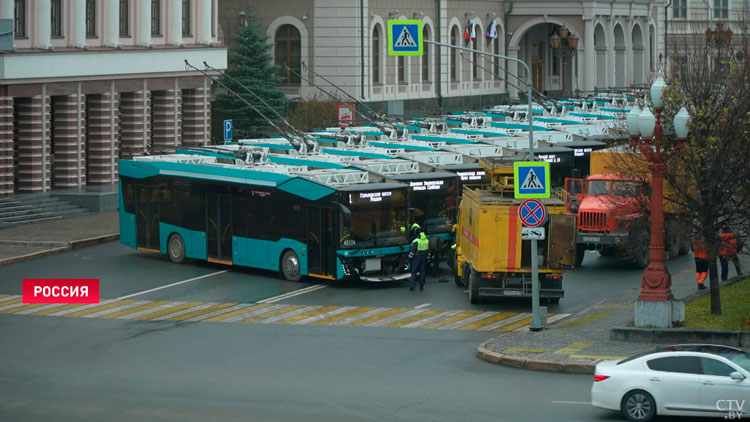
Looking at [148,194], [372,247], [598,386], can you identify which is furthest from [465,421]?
[148,194]

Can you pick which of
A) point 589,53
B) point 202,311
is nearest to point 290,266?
point 202,311

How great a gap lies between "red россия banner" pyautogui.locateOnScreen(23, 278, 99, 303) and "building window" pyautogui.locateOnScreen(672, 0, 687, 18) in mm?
86161

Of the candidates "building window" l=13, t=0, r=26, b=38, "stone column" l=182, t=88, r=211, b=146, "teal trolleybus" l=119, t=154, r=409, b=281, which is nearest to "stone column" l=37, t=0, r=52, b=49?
"building window" l=13, t=0, r=26, b=38

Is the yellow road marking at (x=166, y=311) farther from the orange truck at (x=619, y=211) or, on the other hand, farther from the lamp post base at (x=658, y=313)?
the lamp post base at (x=658, y=313)

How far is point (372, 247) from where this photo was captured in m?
34.0

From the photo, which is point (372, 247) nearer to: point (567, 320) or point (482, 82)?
point (567, 320)

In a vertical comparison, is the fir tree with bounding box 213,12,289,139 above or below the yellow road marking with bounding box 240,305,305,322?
above

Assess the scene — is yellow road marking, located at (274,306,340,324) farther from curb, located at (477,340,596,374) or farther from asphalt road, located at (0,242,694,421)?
curb, located at (477,340,596,374)

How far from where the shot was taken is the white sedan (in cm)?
1925

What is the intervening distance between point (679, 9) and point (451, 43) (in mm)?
38438

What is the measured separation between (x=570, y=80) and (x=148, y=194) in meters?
62.0

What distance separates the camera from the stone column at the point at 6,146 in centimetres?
4656

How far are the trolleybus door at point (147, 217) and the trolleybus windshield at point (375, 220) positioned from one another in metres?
7.70

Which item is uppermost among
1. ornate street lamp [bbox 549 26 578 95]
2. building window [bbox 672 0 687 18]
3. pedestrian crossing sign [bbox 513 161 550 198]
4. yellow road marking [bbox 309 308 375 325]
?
building window [bbox 672 0 687 18]
